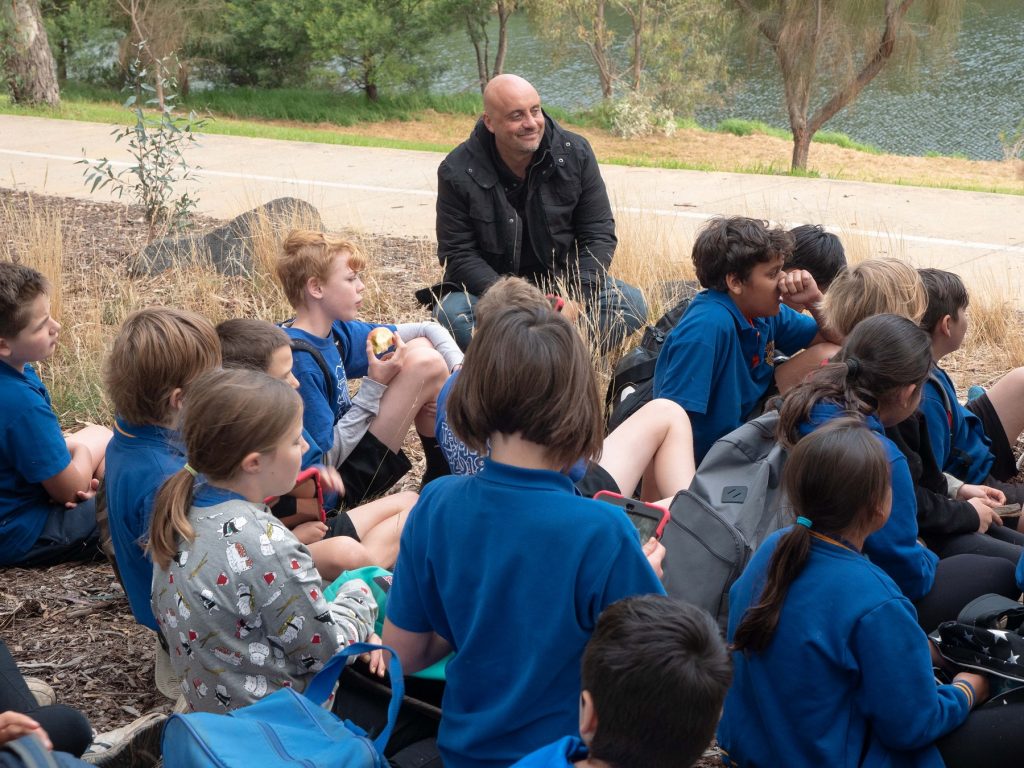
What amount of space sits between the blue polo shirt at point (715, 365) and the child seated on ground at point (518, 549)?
1.73 metres

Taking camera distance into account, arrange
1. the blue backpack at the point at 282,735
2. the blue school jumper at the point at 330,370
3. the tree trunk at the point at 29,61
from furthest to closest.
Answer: the tree trunk at the point at 29,61
the blue school jumper at the point at 330,370
the blue backpack at the point at 282,735

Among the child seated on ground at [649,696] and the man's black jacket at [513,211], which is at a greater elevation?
the man's black jacket at [513,211]

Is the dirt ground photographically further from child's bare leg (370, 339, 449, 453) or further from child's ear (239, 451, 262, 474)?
child's ear (239, 451, 262, 474)

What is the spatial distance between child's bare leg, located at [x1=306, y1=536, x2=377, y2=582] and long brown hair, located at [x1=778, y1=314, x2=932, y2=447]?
124 cm

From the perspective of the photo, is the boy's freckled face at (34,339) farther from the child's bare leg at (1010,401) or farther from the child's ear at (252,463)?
the child's bare leg at (1010,401)

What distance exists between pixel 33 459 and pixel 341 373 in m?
1.13

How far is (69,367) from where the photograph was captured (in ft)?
16.9

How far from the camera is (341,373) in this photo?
13.4 feet

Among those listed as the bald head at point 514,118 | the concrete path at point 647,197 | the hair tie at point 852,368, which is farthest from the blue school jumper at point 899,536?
the concrete path at point 647,197

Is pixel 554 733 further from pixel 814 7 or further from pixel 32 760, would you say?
pixel 814 7

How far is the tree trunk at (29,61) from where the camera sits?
17.5 m

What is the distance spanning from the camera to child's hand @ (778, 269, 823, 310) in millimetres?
4062

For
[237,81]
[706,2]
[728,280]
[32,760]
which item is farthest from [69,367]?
[237,81]

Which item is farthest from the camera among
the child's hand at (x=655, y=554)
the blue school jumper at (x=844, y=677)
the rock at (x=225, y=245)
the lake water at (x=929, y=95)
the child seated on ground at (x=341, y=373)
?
the lake water at (x=929, y=95)
